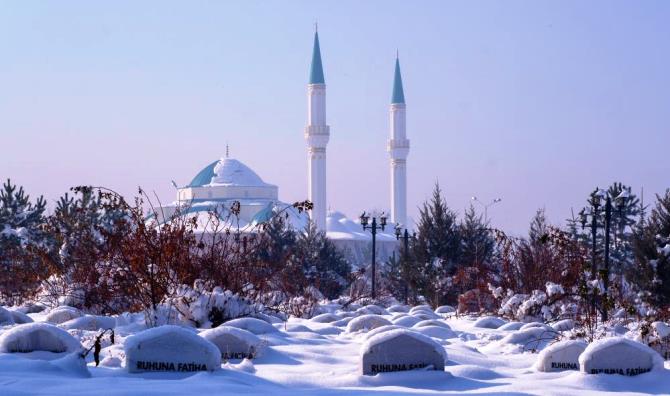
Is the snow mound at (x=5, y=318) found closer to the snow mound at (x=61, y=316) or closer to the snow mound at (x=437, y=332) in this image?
the snow mound at (x=61, y=316)

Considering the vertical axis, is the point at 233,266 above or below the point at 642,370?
above

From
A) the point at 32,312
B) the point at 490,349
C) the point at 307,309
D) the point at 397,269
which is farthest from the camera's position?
the point at 397,269

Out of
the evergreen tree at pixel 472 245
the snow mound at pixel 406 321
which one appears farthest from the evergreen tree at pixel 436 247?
the snow mound at pixel 406 321

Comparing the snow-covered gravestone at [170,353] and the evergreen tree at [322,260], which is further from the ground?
the evergreen tree at [322,260]

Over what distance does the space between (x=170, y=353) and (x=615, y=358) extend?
14.1ft

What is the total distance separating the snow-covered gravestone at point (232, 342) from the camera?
11641 millimetres

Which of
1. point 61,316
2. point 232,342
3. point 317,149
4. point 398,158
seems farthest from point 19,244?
point 398,158

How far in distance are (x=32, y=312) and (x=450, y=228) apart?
60.2ft

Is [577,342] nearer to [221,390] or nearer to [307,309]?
[221,390]

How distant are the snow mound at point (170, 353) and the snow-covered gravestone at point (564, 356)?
3.63 metres

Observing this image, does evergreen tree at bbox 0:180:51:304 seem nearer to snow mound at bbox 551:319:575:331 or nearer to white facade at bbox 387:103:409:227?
snow mound at bbox 551:319:575:331

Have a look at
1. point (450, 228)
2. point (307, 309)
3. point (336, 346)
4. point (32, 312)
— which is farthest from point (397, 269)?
point (336, 346)

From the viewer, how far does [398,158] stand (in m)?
78.2

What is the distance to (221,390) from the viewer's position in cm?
856
